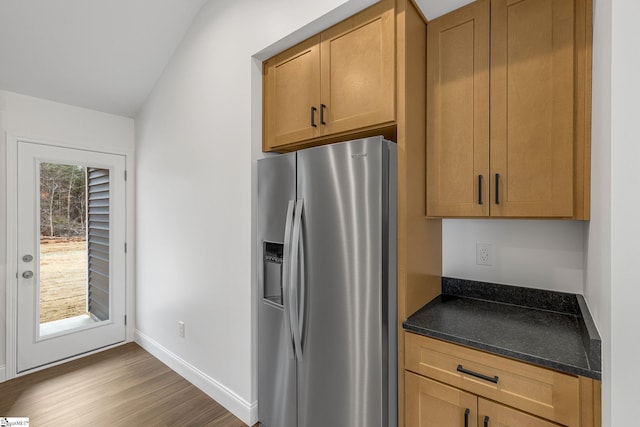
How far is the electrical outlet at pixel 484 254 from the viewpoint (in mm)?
1801

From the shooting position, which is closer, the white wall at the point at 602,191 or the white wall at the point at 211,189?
the white wall at the point at 602,191

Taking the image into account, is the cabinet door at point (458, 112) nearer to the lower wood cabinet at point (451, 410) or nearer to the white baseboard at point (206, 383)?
the lower wood cabinet at point (451, 410)

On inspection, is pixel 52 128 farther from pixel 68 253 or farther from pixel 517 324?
pixel 517 324

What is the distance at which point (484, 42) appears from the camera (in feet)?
4.98

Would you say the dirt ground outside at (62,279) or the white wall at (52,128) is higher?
the white wall at (52,128)

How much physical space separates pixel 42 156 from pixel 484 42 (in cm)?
351

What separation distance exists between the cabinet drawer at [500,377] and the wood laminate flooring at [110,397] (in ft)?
4.55

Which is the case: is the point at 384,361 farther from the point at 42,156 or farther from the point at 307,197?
the point at 42,156

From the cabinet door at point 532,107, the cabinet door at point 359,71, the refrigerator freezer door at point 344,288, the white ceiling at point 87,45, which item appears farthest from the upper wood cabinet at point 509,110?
the white ceiling at point 87,45

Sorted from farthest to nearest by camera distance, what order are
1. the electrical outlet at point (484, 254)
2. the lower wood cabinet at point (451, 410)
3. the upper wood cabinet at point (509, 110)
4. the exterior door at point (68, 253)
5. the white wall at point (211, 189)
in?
1. the exterior door at point (68, 253)
2. the white wall at point (211, 189)
3. the electrical outlet at point (484, 254)
4. the upper wood cabinet at point (509, 110)
5. the lower wood cabinet at point (451, 410)

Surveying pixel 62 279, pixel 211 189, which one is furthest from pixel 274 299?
pixel 62 279

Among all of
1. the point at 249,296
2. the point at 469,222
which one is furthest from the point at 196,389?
the point at 469,222

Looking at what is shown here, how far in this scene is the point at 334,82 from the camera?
1.70 m

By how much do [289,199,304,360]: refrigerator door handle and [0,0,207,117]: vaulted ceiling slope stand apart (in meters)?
A: 2.04
